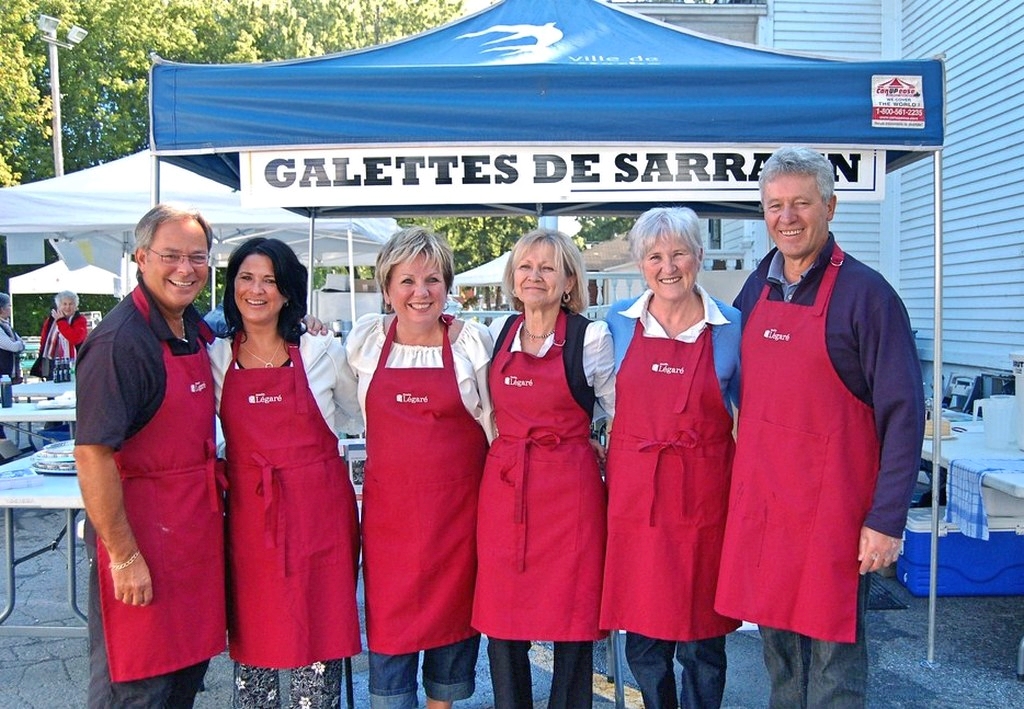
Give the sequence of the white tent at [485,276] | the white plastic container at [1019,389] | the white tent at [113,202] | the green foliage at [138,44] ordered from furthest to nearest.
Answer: the green foliage at [138,44] < the white tent at [485,276] < the white tent at [113,202] < the white plastic container at [1019,389]

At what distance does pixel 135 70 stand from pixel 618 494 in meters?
25.3

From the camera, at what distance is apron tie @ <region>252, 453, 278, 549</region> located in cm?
221

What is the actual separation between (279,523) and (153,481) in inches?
13.7

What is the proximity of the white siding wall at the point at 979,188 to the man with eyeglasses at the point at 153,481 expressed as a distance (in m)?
6.26

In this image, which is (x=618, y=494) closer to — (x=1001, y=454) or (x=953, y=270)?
(x=1001, y=454)

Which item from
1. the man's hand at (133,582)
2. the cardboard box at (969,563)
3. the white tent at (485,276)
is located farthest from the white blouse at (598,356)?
the white tent at (485,276)

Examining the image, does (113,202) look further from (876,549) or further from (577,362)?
(876,549)

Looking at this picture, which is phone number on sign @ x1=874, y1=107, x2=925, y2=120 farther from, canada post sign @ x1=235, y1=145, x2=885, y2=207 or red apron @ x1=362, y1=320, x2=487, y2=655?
red apron @ x1=362, y1=320, x2=487, y2=655

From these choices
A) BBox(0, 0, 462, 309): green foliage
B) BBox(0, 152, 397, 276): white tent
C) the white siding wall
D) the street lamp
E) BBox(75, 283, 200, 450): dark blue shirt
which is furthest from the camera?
BBox(0, 0, 462, 309): green foliage

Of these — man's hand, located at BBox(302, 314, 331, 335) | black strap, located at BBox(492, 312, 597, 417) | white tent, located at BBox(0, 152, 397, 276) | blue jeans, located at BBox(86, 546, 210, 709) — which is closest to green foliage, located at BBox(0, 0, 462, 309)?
white tent, located at BBox(0, 152, 397, 276)

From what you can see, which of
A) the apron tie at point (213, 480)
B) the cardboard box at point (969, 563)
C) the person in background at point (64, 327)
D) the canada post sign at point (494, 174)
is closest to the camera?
the apron tie at point (213, 480)

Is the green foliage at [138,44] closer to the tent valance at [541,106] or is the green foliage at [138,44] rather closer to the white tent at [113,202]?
the white tent at [113,202]

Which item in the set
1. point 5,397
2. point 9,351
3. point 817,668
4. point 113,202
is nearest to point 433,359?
point 817,668

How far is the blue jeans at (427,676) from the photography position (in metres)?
2.42
